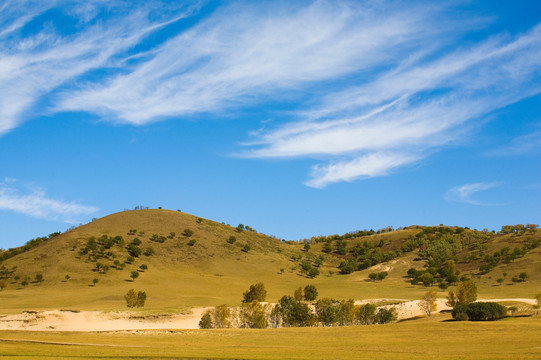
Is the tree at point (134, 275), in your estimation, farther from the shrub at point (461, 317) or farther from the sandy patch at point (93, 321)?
the shrub at point (461, 317)

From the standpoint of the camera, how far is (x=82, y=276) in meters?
123

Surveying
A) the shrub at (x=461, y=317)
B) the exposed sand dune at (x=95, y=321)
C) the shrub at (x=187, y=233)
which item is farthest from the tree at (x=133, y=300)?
the shrub at (x=187, y=233)

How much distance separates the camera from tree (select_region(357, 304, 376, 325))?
79.7 m

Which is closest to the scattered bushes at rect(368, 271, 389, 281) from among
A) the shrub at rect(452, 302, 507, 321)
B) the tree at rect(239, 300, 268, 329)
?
the tree at rect(239, 300, 268, 329)

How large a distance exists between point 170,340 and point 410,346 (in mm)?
22655

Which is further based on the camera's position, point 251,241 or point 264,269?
point 251,241

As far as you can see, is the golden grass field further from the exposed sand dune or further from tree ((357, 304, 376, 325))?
tree ((357, 304, 376, 325))

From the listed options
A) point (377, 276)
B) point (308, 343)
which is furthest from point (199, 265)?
point (308, 343)

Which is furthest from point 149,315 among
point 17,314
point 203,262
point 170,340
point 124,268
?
point 203,262

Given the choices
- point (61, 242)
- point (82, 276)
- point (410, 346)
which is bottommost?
point (410, 346)

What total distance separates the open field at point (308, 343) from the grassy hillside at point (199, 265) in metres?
32.9

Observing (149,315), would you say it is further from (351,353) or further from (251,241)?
(251,241)

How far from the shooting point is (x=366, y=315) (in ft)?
261

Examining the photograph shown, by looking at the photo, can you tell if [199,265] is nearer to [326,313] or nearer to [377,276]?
[377,276]
